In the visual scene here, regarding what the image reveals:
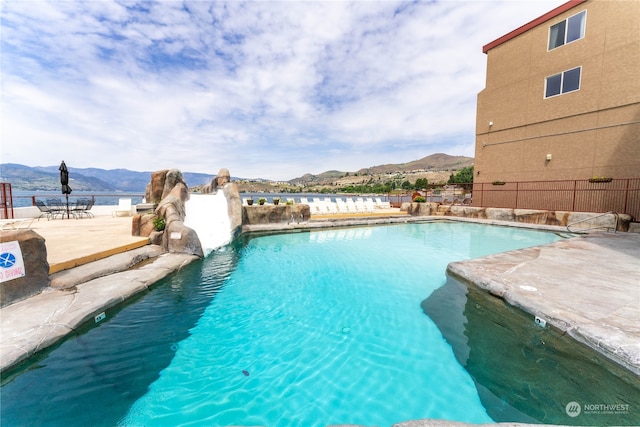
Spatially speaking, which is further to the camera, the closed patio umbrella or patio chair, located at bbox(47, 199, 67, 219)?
patio chair, located at bbox(47, 199, 67, 219)

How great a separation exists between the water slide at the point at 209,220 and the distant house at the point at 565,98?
14530mm

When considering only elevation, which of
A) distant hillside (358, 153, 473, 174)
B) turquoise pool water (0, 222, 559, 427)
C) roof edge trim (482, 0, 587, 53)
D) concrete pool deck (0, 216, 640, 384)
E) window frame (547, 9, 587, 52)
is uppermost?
distant hillside (358, 153, 473, 174)

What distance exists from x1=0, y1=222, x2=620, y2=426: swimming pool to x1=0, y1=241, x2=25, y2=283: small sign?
4.44 ft

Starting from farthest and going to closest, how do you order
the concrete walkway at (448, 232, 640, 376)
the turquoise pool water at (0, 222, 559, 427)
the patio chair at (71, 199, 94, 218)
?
the patio chair at (71, 199, 94, 218)
the concrete walkway at (448, 232, 640, 376)
the turquoise pool water at (0, 222, 559, 427)

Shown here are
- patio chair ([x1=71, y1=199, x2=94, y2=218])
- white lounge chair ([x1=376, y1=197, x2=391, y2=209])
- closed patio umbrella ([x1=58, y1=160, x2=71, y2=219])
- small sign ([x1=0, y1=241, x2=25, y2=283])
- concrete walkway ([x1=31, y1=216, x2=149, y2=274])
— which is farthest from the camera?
white lounge chair ([x1=376, y1=197, x2=391, y2=209])

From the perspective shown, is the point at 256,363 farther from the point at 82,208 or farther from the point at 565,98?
the point at 565,98

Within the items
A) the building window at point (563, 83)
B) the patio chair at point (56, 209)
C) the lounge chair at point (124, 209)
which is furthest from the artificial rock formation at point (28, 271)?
the building window at point (563, 83)

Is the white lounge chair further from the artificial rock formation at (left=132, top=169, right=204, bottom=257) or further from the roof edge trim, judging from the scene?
the artificial rock formation at (left=132, top=169, right=204, bottom=257)

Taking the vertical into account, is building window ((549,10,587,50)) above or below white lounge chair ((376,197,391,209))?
above

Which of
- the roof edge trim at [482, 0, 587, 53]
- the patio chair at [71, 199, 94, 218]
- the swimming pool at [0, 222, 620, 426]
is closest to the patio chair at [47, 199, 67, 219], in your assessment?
the patio chair at [71, 199, 94, 218]

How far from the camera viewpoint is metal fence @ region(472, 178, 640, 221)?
33.0ft

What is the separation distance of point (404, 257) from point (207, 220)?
305 inches

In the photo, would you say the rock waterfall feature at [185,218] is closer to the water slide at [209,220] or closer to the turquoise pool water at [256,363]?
the water slide at [209,220]

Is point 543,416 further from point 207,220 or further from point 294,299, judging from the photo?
point 207,220
